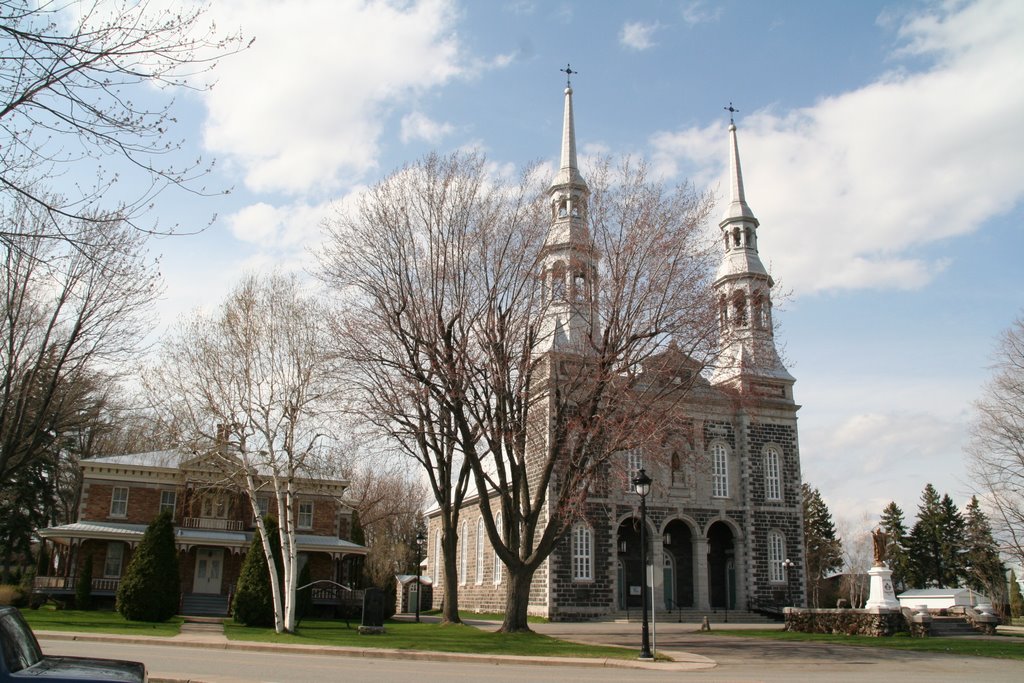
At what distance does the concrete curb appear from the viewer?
694 inches

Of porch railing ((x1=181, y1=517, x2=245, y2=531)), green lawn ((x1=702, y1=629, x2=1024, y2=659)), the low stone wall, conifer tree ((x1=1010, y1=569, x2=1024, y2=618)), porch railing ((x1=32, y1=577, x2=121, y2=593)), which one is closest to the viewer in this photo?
green lawn ((x1=702, y1=629, x2=1024, y2=659))

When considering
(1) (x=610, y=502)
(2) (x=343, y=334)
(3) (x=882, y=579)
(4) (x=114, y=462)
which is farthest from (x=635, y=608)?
(4) (x=114, y=462)

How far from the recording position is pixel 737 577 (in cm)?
4062

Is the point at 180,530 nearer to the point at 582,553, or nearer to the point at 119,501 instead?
the point at 119,501

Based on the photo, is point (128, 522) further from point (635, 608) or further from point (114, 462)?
point (635, 608)

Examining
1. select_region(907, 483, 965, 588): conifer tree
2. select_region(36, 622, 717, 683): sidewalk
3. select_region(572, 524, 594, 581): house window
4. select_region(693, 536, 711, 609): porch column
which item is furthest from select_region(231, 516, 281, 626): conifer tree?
select_region(907, 483, 965, 588): conifer tree

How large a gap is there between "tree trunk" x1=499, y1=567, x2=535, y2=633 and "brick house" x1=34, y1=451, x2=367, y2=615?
1266cm

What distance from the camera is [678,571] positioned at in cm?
4072

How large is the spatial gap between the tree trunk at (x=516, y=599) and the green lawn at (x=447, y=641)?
44cm

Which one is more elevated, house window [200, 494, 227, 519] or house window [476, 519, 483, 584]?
house window [200, 494, 227, 519]

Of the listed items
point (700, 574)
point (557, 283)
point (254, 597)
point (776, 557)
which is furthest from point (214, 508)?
point (776, 557)

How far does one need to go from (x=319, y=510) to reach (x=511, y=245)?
66.6 ft

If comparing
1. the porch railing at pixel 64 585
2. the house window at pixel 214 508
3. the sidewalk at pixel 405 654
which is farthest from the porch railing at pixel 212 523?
the sidewalk at pixel 405 654

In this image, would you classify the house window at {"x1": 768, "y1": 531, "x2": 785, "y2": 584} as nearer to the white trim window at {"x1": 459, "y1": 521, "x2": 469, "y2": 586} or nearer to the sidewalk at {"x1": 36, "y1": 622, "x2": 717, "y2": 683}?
the white trim window at {"x1": 459, "y1": 521, "x2": 469, "y2": 586}
